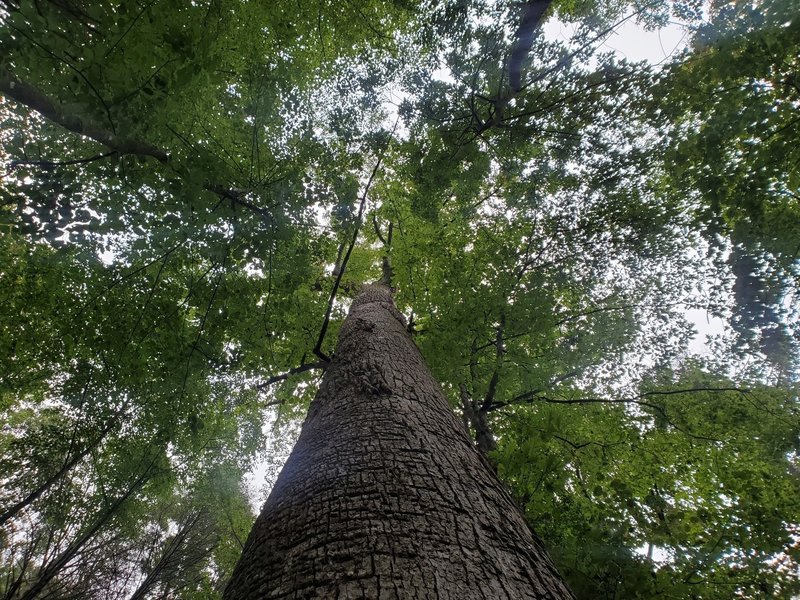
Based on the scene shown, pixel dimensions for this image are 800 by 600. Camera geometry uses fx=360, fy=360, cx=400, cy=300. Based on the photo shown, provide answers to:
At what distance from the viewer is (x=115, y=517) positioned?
5.68 meters

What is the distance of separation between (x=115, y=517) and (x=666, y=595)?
23.7 feet

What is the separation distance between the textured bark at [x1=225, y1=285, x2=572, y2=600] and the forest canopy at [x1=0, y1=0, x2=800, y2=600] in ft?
4.20

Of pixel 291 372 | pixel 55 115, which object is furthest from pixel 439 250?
pixel 55 115

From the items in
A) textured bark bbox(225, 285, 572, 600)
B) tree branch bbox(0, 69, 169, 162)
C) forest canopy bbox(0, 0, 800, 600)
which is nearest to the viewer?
textured bark bbox(225, 285, 572, 600)

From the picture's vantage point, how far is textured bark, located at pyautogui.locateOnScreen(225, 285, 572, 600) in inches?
34.5

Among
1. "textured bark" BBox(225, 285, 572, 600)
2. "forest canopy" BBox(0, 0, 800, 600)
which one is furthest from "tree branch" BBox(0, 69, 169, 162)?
"textured bark" BBox(225, 285, 572, 600)

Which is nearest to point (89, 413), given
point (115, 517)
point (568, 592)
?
point (115, 517)

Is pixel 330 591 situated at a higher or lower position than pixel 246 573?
lower

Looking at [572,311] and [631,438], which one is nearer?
[631,438]

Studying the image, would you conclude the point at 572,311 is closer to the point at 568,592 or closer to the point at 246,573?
the point at 568,592

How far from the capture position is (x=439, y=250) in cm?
Result: 584

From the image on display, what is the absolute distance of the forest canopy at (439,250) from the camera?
254cm

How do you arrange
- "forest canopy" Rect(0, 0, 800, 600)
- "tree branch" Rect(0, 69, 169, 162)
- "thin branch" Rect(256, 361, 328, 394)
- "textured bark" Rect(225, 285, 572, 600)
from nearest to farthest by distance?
1. "textured bark" Rect(225, 285, 572, 600)
2. "tree branch" Rect(0, 69, 169, 162)
3. "forest canopy" Rect(0, 0, 800, 600)
4. "thin branch" Rect(256, 361, 328, 394)

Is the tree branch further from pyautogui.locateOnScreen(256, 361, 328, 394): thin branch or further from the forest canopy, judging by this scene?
pyautogui.locateOnScreen(256, 361, 328, 394): thin branch
